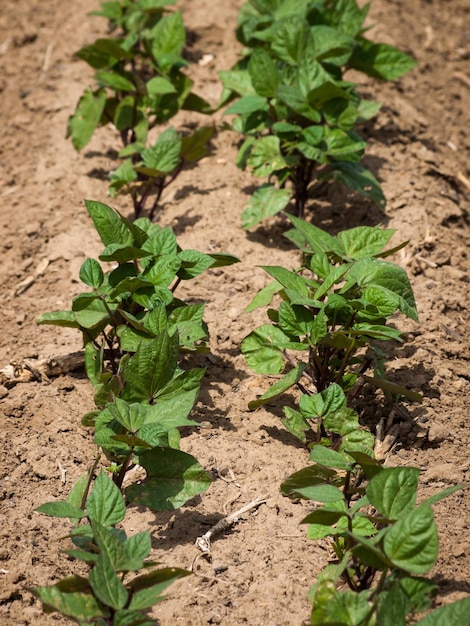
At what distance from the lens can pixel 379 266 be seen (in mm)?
2809

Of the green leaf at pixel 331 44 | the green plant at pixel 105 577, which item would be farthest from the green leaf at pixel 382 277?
the green leaf at pixel 331 44

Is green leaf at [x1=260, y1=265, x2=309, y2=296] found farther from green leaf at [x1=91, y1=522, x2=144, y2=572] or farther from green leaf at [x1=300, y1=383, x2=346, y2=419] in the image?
green leaf at [x1=91, y1=522, x2=144, y2=572]

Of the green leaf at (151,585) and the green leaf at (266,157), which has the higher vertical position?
the green leaf at (266,157)

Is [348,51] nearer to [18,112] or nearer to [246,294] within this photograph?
[246,294]

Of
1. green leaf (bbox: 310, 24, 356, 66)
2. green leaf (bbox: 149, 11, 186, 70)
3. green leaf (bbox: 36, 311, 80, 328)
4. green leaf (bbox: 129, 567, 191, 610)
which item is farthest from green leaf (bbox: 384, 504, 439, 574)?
green leaf (bbox: 149, 11, 186, 70)

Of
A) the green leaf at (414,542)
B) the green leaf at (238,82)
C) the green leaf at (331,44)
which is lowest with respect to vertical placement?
the green leaf at (414,542)

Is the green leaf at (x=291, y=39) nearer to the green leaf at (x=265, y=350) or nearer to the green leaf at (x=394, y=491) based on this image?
the green leaf at (x=265, y=350)

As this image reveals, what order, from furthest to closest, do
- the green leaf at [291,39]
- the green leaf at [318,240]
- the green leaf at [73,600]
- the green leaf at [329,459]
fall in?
the green leaf at [291,39]
the green leaf at [318,240]
the green leaf at [329,459]
the green leaf at [73,600]

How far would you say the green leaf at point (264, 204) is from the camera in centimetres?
387

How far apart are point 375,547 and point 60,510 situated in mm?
858

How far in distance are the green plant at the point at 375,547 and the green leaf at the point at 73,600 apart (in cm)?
56

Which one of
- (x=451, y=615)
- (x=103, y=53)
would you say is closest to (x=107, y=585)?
(x=451, y=615)

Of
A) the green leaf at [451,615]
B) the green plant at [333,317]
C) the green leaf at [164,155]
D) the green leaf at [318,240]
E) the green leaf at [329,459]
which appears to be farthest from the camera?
the green leaf at [164,155]

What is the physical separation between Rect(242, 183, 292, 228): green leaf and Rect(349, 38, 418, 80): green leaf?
0.85 metres
